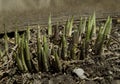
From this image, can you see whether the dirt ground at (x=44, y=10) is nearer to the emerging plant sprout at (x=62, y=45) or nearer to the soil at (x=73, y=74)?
the emerging plant sprout at (x=62, y=45)

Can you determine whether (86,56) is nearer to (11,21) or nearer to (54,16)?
(54,16)

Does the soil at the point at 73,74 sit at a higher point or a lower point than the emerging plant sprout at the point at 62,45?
lower

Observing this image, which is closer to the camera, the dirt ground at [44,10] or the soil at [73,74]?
the soil at [73,74]

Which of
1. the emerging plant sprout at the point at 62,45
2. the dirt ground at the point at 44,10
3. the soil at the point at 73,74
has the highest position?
the dirt ground at the point at 44,10

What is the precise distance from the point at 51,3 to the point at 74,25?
8.4 inches

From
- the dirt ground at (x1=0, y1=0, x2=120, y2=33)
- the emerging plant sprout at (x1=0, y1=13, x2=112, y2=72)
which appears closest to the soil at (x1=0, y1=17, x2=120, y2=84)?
the emerging plant sprout at (x1=0, y1=13, x2=112, y2=72)

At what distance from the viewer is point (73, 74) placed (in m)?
1.99

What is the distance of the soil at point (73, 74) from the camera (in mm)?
1956

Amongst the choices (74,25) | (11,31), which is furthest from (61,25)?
(11,31)

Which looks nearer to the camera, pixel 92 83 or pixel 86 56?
pixel 92 83

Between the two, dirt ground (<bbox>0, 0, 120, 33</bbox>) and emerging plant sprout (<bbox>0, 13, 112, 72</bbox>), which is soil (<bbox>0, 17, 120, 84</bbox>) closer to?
emerging plant sprout (<bbox>0, 13, 112, 72</bbox>)

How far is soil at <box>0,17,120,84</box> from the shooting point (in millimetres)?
1956

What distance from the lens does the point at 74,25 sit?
2352mm

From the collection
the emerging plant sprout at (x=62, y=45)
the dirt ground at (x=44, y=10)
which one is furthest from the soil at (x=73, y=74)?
the dirt ground at (x=44, y=10)
